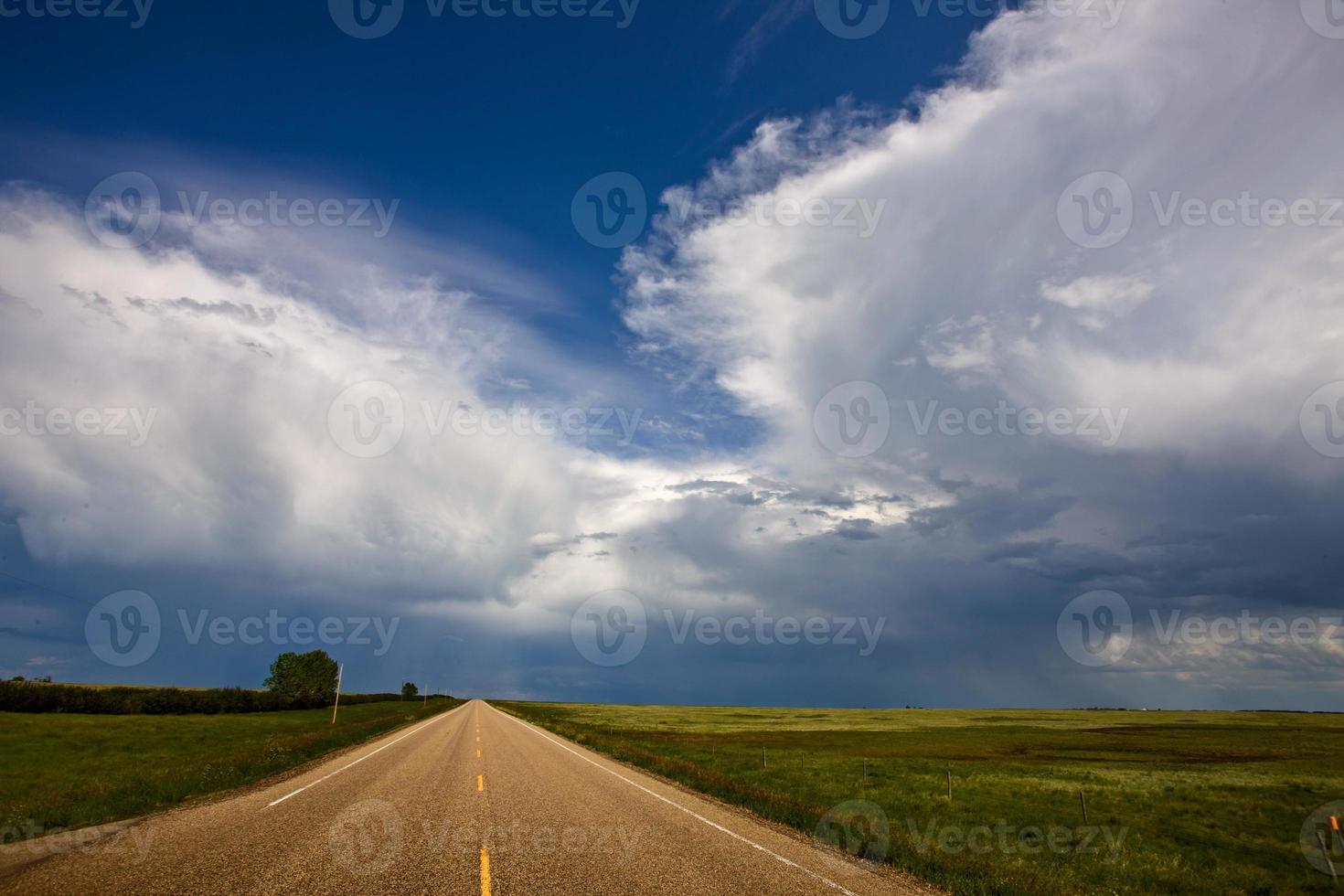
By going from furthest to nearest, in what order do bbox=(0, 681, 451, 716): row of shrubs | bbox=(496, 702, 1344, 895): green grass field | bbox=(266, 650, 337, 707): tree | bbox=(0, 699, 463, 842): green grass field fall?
bbox=(266, 650, 337, 707): tree < bbox=(0, 681, 451, 716): row of shrubs < bbox=(0, 699, 463, 842): green grass field < bbox=(496, 702, 1344, 895): green grass field

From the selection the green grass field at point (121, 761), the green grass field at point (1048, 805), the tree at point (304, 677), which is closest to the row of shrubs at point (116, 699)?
the green grass field at point (121, 761)

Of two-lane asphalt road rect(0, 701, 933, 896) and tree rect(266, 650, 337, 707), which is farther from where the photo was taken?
tree rect(266, 650, 337, 707)

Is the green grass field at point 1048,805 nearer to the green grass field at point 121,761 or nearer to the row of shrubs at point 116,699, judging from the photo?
the green grass field at point 121,761

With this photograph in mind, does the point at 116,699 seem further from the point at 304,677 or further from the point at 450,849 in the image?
the point at 450,849

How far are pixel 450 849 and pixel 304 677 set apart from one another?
152 meters

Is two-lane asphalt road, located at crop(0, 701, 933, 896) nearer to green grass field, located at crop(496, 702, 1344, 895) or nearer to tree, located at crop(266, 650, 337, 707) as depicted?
green grass field, located at crop(496, 702, 1344, 895)

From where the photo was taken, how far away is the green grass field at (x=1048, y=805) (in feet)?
44.9

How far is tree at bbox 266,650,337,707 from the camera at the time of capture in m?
133

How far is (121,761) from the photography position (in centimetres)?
3181

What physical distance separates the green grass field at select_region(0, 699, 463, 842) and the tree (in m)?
72.6

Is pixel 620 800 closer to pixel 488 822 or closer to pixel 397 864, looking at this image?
pixel 488 822

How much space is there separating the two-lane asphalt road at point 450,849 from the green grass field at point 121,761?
72.4 inches

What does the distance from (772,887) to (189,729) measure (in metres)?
63.2

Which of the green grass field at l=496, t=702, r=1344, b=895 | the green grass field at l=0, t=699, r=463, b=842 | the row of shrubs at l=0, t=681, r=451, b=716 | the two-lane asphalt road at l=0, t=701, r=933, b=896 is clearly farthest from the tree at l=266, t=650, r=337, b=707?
the two-lane asphalt road at l=0, t=701, r=933, b=896
